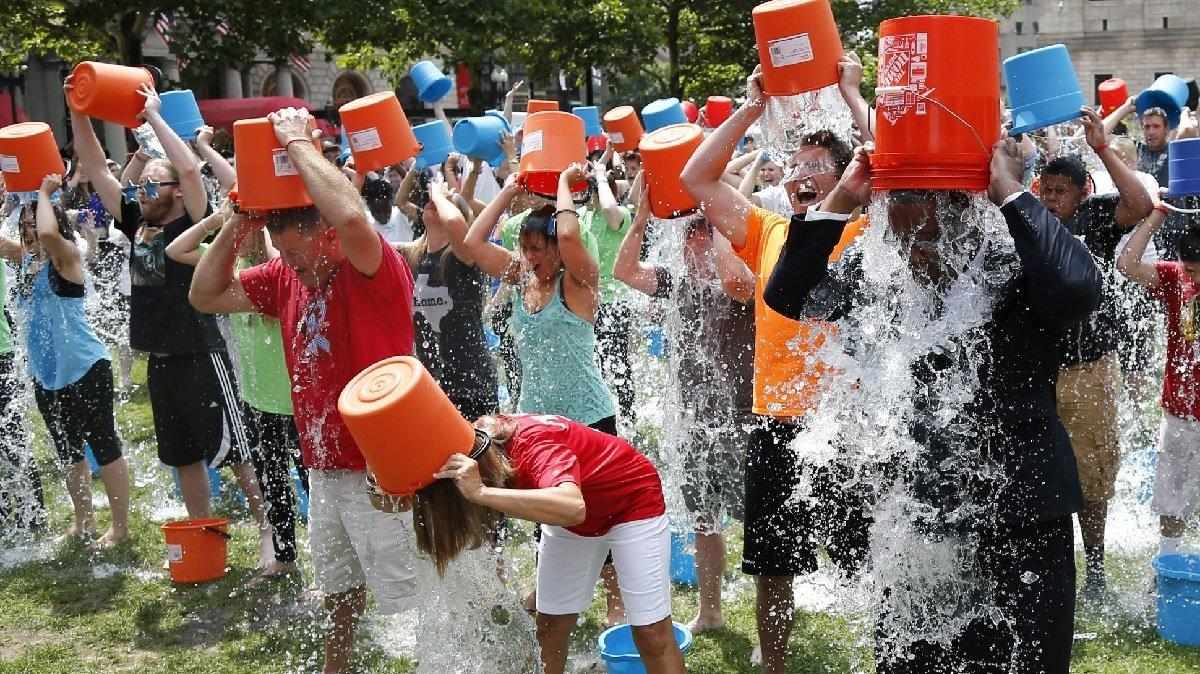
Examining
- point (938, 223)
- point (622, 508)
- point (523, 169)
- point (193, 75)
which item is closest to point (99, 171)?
point (523, 169)

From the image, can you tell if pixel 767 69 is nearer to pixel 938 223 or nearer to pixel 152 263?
pixel 938 223

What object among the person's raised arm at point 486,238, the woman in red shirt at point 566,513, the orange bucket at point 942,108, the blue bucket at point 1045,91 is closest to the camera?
the orange bucket at point 942,108

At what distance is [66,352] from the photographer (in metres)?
6.83

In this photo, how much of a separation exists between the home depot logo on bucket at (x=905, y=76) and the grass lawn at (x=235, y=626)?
2362mm

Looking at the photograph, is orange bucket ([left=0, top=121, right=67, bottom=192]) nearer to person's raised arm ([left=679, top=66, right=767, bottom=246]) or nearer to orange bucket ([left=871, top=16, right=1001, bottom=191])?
person's raised arm ([left=679, top=66, right=767, bottom=246])

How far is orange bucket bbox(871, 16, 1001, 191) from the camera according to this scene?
2.99 metres

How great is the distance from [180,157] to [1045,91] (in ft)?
12.0

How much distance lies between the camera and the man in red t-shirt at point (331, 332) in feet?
14.2

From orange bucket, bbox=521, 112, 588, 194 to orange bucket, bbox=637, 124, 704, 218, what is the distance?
0.74m

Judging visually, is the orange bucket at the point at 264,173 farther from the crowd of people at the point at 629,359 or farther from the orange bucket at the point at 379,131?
the orange bucket at the point at 379,131

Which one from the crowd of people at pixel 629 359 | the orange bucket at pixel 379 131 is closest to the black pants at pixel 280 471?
the crowd of people at pixel 629 359

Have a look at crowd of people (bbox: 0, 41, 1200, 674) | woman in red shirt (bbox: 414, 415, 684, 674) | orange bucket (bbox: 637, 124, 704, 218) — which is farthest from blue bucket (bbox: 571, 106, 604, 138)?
Result: woman in red shirt (bbox: 414, 415, 684, 674)

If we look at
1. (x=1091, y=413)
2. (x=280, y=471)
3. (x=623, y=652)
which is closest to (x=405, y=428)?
(x=623, y=652)

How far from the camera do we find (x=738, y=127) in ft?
12.8
